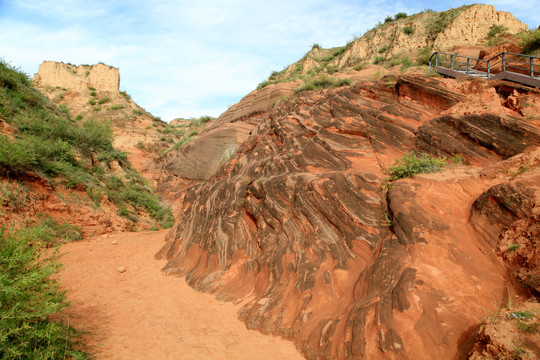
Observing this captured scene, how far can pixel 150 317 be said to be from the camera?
260 inches

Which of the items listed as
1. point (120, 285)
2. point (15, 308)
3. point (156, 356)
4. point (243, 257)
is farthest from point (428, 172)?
point (120, 285)

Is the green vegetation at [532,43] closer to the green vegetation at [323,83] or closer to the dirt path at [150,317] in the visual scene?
the green vegetation at [323,83]

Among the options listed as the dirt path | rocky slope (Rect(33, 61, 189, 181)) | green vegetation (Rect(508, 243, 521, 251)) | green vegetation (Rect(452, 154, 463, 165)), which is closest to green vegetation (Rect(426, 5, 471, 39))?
green vegetation (Rect(452, 154, 463, 165))

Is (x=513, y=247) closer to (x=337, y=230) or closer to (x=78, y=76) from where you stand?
(x=337, y=230)

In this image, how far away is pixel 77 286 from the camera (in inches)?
326

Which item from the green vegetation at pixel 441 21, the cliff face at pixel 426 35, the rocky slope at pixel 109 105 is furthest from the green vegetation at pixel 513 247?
the rocky slope at pixel 109 105

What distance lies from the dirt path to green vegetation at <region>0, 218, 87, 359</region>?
86cm

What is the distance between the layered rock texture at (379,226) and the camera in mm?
4508

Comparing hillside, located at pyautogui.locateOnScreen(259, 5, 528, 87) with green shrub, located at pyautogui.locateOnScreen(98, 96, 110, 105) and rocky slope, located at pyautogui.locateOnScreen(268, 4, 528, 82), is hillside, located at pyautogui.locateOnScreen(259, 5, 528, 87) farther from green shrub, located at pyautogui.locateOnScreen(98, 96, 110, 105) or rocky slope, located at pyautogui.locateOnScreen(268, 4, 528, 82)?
green shrub, located at pyautogui.locateOnScreen(98, 96, 110, 105)

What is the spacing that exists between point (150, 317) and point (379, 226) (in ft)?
16.4

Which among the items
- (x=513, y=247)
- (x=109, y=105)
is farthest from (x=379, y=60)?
(x=109, y=105)

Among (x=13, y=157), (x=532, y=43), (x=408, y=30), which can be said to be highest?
(x=408, y=30)

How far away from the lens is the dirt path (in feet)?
16.9

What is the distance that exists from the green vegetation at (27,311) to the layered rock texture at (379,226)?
325 cm
